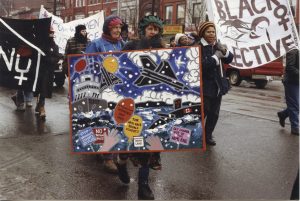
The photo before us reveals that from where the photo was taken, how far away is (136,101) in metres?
4.38

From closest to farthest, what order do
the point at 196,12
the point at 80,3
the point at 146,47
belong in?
1. the point at 146,47
2. the point at 196,12
3. the point at 80,3

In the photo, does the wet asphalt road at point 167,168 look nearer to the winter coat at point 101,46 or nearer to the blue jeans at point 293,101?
the blue jeans at point 293,101

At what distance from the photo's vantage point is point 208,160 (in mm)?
6035

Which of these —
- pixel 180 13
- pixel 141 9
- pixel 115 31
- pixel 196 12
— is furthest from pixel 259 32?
pixel 141 9

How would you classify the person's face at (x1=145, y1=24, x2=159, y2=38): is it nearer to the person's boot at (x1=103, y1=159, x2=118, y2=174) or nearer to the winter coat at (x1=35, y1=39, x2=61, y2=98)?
the person's boot at (x1=103, y1=159, x2=118, y2=174)

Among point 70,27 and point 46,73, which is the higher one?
point 70,27

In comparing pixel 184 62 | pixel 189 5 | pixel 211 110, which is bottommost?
pixel 211 110

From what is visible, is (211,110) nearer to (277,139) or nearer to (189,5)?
(277,139)

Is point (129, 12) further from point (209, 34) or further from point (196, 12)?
point (209, 34)

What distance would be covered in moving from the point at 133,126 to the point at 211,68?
2.54 meters

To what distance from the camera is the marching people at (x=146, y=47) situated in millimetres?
4488

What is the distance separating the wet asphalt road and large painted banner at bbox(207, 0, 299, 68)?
1331 millimetres

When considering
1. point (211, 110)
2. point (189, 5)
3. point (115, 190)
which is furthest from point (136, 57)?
point (189, 5)

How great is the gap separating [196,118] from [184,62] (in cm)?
54
